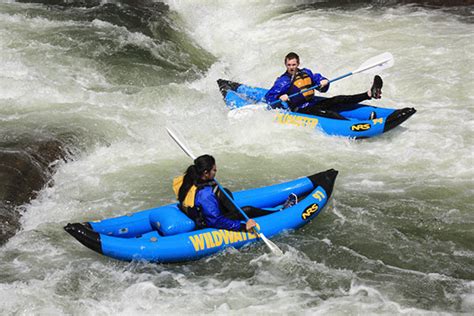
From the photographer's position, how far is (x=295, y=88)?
771 cm

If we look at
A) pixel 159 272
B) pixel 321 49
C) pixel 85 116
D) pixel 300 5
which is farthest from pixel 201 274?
pixel 300 5

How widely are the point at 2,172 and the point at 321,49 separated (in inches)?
238

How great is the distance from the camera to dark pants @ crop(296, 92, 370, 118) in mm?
7769

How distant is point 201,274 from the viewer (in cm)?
484

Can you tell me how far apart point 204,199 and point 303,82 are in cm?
322

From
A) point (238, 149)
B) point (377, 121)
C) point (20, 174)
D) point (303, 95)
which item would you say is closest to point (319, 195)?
point (238, 149)

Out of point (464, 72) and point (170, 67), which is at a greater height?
point (170, 67)

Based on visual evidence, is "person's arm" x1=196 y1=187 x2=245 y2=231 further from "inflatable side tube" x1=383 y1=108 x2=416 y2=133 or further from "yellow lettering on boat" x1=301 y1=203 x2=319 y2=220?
"inflatable side tube" x1=383 y1=108 x2=416 y2=133

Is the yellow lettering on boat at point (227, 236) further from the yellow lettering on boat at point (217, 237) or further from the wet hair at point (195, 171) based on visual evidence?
the wet hair at point (195, 171)

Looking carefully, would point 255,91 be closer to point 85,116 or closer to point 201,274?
point 85,116

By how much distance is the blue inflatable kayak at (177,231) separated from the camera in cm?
482

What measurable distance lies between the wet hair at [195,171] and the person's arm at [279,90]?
2987mm

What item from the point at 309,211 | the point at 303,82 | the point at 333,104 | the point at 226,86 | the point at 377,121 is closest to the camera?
the point at 309,211

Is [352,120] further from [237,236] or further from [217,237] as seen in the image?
[217,237]
